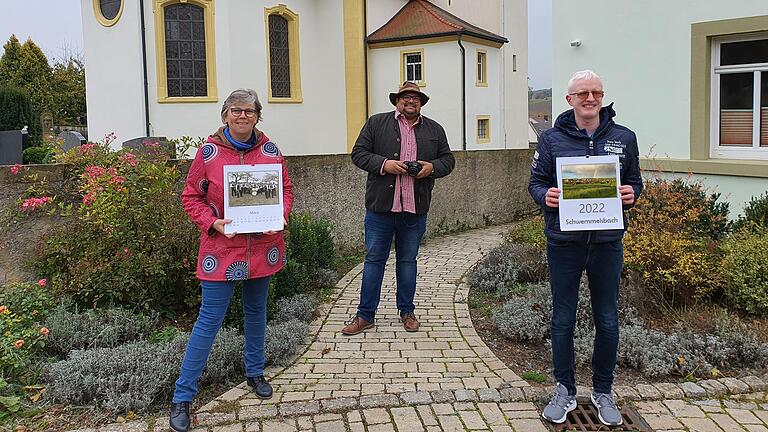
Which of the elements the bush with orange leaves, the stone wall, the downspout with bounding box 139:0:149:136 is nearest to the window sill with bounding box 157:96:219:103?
the downspout with bounding box 139:0:149:136

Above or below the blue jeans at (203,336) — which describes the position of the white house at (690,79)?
above

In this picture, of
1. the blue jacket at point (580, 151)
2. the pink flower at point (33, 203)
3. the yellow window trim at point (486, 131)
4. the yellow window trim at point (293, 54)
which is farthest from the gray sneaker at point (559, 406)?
the yellow window trim at point (486, 131)

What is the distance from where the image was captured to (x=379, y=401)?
4.21 meters

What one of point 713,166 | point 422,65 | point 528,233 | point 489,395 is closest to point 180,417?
point 489,395

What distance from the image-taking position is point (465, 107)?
75.4 ft

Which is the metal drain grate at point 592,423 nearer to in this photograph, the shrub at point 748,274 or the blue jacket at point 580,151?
the blue jacket at point 580,151

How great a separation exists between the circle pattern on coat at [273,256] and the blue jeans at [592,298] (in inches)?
67.5

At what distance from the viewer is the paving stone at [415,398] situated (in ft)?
13.8

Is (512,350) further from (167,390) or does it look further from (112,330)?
(112,330)

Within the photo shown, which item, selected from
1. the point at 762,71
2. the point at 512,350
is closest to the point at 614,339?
the point at 512,350

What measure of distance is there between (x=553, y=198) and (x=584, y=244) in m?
0.33

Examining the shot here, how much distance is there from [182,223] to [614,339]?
12.6ft

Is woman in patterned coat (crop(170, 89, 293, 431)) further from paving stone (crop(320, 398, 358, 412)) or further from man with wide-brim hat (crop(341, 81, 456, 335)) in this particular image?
man with wide-brim hat (crop(341, 81, 456, 335))

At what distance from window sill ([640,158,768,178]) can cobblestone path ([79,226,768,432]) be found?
4.31m
